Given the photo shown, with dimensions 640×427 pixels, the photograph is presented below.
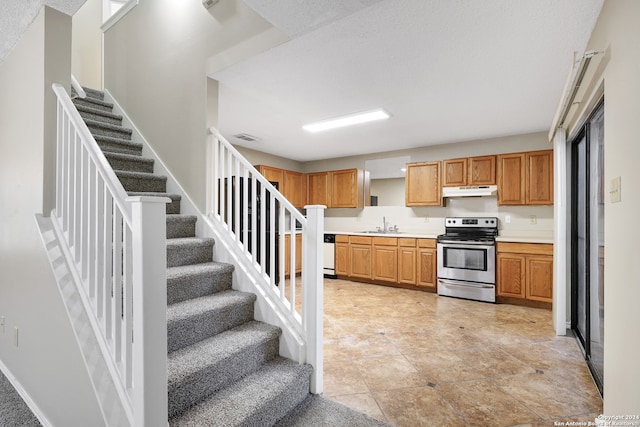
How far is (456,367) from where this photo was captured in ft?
8.23

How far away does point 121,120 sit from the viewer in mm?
3693

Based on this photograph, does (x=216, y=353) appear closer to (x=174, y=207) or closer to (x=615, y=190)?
(x=174, y=207)

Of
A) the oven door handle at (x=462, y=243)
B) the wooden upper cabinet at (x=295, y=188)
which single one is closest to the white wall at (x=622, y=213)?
the oven door handle at (x=462, y=243)

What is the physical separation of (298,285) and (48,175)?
3758mm

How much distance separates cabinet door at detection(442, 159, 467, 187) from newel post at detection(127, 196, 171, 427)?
4.75 metres

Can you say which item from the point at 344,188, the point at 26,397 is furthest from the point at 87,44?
the point at 26,397

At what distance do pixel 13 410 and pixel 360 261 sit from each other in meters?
4.54

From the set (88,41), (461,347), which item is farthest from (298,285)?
(88,41)

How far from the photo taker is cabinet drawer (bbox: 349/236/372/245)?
5.51 meters

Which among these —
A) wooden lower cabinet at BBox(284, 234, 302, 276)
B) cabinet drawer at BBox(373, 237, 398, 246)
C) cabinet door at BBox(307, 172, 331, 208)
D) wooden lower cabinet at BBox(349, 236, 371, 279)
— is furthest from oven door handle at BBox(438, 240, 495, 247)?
cabinet door at BBox(307, 172, 331, 208)

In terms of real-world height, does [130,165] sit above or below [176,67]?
below

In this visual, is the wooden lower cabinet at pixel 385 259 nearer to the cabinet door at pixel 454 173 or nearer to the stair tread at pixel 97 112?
the cabinet door at pixel 454 173

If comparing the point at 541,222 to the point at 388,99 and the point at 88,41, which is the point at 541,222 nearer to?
the point at 388,99

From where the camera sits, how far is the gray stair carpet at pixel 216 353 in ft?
5.27
